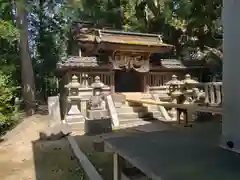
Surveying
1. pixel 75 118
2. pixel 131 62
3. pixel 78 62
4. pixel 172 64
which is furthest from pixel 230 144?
pixel 172 64

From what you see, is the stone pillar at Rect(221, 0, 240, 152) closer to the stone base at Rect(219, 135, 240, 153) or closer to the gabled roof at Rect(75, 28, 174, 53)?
the stone base at Rect(219, 135, 240, 153)

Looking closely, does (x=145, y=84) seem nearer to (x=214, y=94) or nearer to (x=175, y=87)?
(x=175, y=87)

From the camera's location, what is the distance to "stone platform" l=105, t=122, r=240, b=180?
174 centimetres

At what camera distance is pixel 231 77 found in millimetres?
2391

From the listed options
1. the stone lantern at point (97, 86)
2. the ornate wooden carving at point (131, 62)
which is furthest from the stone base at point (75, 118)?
the ornate wooden carving at point (131, 62)

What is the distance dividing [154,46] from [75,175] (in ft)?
31.6

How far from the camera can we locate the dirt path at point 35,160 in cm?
504

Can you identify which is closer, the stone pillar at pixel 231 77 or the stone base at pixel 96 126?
the stone pillar at pixel 231 77

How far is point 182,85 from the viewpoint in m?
11.3

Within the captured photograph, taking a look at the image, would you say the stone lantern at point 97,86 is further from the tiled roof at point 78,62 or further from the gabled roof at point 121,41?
the gabled roof at point 121,41

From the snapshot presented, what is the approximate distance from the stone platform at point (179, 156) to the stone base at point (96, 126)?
18.3 ft

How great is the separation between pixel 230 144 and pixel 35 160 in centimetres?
504

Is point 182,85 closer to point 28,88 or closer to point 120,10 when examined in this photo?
point 28,88

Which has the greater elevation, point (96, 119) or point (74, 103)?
point (74, 103)
